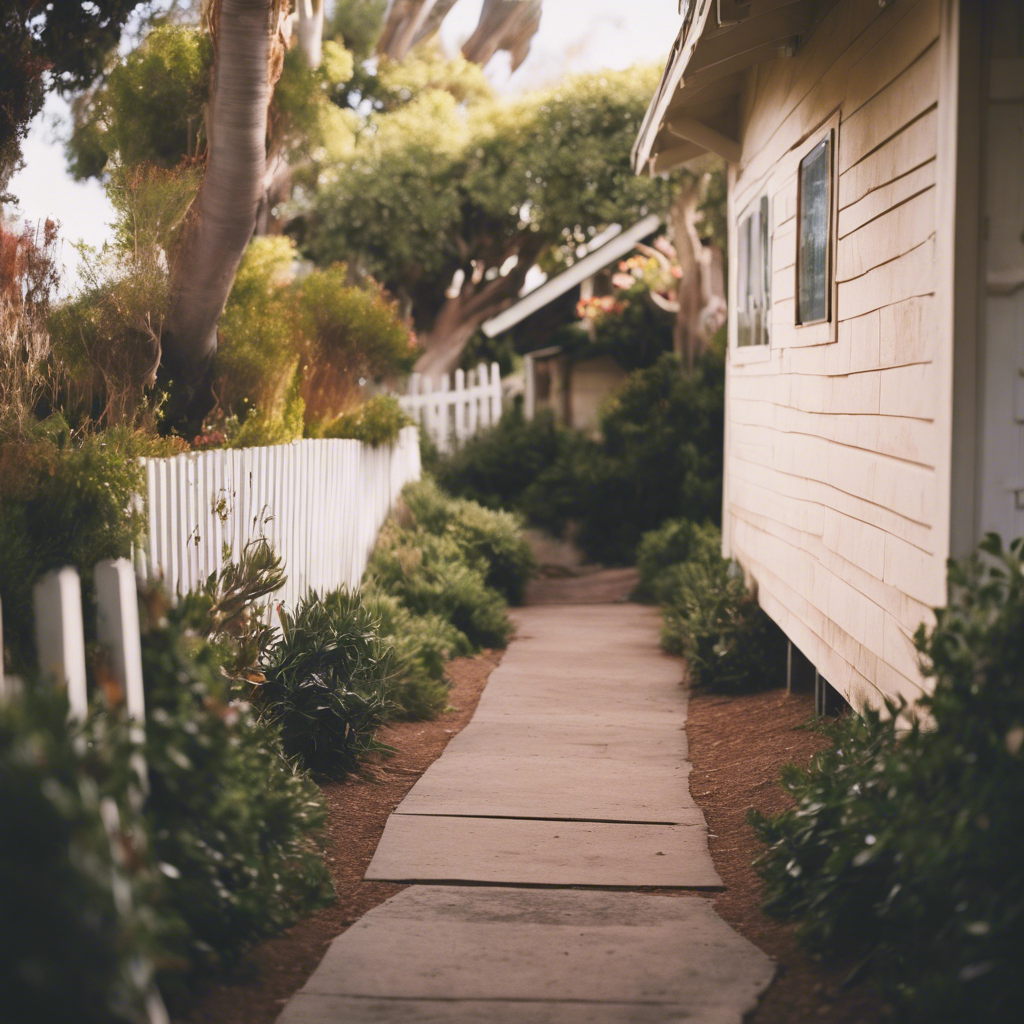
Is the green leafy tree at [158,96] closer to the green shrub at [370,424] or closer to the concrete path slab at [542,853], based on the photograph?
the green shrub at [370,424]

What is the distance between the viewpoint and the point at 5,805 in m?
2.13

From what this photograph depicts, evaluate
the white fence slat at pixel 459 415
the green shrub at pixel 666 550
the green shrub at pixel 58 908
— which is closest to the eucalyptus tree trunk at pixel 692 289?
the white fence slat at pixel 459 415

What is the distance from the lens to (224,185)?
6.95 meters

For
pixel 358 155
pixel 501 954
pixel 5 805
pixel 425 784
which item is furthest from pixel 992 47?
pixel 358 155

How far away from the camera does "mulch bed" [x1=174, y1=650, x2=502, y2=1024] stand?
10.4 feet

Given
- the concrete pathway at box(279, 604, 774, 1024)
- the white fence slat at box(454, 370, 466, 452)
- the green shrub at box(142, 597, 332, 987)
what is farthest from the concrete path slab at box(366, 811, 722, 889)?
the white fence slat at box(454, 370, 466, 452)

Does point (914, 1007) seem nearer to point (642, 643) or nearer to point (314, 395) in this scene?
point (642, 643)

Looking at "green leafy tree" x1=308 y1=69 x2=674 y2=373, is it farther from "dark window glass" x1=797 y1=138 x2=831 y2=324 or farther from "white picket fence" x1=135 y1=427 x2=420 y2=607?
"dark window glass" x1=797 y1=138 x2=831 y2=324

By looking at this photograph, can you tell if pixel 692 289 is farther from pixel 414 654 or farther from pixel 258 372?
pixel 414 654

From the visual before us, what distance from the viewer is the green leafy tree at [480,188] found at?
19.5 m

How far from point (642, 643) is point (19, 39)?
6.25 m

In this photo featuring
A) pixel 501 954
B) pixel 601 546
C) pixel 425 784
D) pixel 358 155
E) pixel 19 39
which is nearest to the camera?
pixel 501 954

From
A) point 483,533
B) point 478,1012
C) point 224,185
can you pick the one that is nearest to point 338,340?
point 483,533

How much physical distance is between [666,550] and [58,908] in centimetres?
1003
